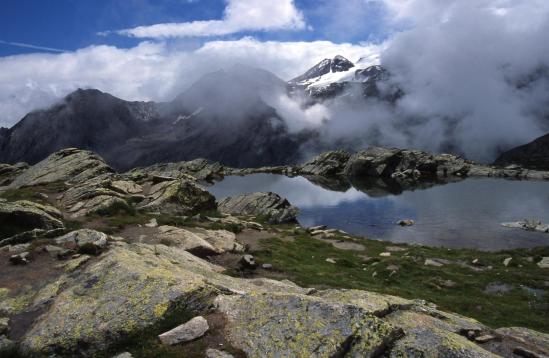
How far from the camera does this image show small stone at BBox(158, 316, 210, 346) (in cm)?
1416

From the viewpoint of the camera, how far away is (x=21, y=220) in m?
32.1

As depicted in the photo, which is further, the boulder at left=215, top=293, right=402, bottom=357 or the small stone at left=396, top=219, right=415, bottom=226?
the small stone at left=396, top=219, right=415, bottom=226

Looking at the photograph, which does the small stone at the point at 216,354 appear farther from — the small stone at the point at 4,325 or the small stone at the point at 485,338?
the small stone at the point at 485,338

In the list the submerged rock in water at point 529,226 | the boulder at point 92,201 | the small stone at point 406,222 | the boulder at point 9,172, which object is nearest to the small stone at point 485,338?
the boulder at point 92,201

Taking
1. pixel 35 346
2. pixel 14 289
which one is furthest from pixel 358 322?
pixel 14 289

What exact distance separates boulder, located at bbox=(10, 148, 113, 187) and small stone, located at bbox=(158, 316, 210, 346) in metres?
70.9

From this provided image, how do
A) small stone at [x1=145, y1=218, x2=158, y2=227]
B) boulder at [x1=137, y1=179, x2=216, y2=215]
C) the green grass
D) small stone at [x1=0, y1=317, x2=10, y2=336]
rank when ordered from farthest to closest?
boulder at [x1=137, y1=179, x2=216, y2=215] → small stone at [x1=145, y1=218, x2=158, y2=227] → the green grass → small stone at [x1=0, y1=317, x2=10, y2=336]

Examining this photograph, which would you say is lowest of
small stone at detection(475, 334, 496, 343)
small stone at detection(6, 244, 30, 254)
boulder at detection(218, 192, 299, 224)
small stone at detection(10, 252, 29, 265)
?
boulder at detection(218, 192, 299, 224)

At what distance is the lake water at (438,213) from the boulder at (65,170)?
44.7 metres

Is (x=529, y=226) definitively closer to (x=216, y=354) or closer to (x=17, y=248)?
(x=216, y=354)

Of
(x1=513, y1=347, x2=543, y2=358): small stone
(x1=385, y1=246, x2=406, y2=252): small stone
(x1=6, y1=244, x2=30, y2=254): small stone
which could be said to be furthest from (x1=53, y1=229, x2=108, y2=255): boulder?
(x1=385, y1=246, x2=406, y2=252): small stone

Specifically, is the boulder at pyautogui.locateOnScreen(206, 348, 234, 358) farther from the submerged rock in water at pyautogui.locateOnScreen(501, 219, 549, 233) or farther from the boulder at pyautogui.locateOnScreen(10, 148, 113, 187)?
the submerged rock in water at pyautogui.locateOnScreen(501, 219, 549, 233)

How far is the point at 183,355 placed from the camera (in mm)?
13414

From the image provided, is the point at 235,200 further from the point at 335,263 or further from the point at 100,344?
the point at 100,344
